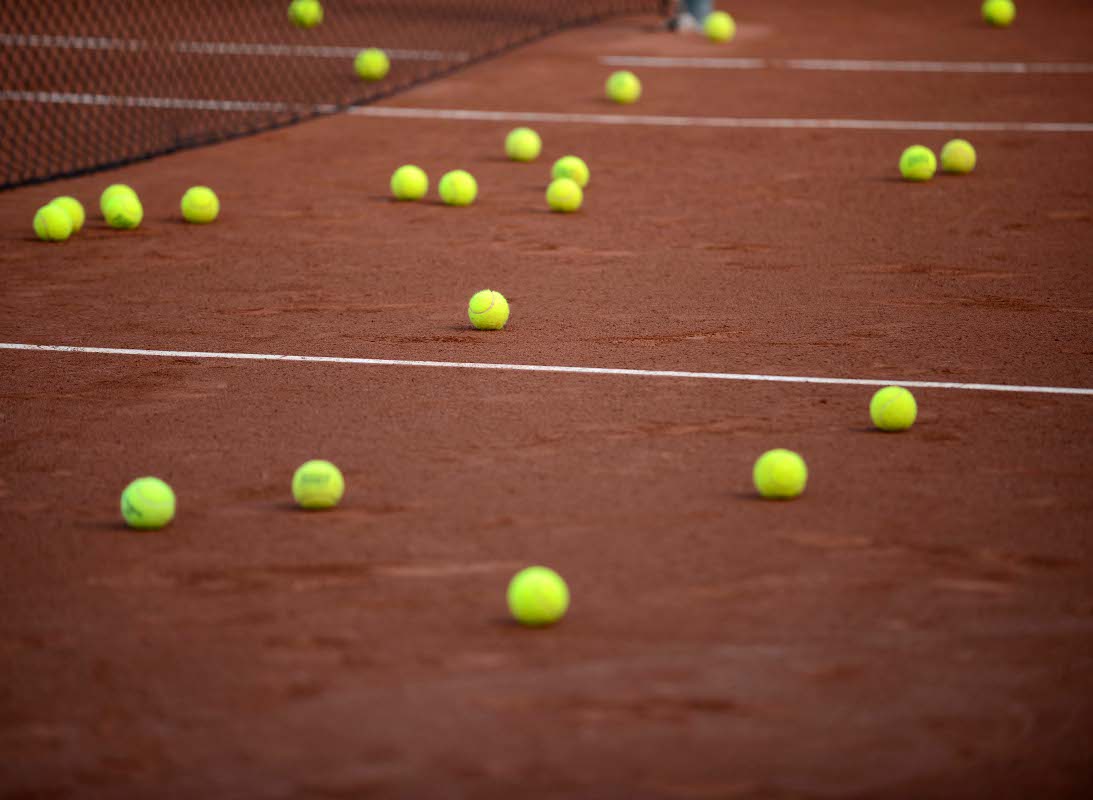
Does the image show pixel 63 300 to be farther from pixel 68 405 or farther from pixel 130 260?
pixel 68 405

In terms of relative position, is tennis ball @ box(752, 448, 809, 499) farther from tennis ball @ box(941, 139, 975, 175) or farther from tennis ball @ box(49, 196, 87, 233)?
tennis ball @ box(941, 139, 975, 175)

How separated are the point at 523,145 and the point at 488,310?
3597 millimetres

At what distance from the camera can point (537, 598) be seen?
3650 millimetres

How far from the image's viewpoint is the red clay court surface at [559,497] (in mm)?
3191

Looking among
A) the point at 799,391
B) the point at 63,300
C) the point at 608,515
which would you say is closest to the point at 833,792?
the point at 608,515

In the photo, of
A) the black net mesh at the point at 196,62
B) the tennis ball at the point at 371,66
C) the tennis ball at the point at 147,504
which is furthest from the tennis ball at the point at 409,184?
the tennis ball at the point at 147,504

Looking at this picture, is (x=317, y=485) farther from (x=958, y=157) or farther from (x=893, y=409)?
(x=958, y=157)

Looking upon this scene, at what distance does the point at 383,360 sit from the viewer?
19.6 feet

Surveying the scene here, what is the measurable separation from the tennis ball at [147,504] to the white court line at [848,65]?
903 centimetres

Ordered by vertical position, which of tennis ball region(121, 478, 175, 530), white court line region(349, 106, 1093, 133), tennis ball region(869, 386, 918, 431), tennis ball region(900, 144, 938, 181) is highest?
white court line region(349, 106, 1093, 133)

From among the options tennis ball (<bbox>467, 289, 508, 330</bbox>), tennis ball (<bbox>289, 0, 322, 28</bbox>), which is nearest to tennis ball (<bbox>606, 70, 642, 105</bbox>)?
tennis ball (<bbox>289, 0, 322, 28</bbox>)

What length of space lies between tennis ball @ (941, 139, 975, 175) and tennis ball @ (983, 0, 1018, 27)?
5.43 metres

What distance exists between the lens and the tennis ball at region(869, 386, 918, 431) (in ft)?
16.5

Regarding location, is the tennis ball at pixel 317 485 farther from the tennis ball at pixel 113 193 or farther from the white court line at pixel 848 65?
the white court line at pixel 848 65
